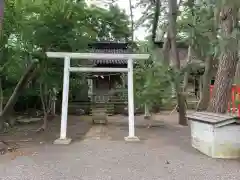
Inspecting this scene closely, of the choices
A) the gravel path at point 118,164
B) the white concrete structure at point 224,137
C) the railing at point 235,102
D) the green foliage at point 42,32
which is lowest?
the gravel path at point 118,164

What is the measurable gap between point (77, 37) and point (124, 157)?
4181mm

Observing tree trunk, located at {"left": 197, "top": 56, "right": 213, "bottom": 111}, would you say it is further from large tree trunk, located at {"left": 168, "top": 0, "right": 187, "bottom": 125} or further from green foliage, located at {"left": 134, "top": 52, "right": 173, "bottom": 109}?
green foliage, located at {"left": 134, "top": 52, "right": 173, "bottom": 109}

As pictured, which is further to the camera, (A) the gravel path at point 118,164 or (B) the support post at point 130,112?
(B) the support post at point 130,112

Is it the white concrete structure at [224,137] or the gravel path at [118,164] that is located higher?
the white concrete structure at [224,137]

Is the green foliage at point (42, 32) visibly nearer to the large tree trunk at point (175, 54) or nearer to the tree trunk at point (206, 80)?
the large tree trunk at point (175, 54)

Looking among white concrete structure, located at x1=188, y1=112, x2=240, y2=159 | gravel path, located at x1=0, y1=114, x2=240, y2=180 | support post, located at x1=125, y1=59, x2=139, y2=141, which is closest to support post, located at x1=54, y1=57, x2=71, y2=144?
gravel path, located at x1=0, y1=114, x2=240, y2=180

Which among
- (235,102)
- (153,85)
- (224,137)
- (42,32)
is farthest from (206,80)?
(42,32)

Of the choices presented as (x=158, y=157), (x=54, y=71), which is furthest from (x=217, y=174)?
(x=54, y=71)

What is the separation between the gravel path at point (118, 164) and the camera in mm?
4836

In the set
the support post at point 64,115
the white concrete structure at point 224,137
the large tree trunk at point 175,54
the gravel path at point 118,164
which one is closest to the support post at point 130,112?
the gravel path at point 118,164

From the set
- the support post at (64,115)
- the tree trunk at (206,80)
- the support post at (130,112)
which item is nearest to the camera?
the support post at (64,115)

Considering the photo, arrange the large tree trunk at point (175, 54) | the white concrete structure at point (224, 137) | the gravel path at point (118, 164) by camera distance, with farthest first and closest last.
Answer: the large tree trunk at point (175, 54) < the white concrete structure at point (224, 137) < the gravel path at point (118, 164)

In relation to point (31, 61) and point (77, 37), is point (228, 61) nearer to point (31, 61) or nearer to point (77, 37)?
point (77, 37)

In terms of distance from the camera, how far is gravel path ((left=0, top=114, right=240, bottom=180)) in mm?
4836
